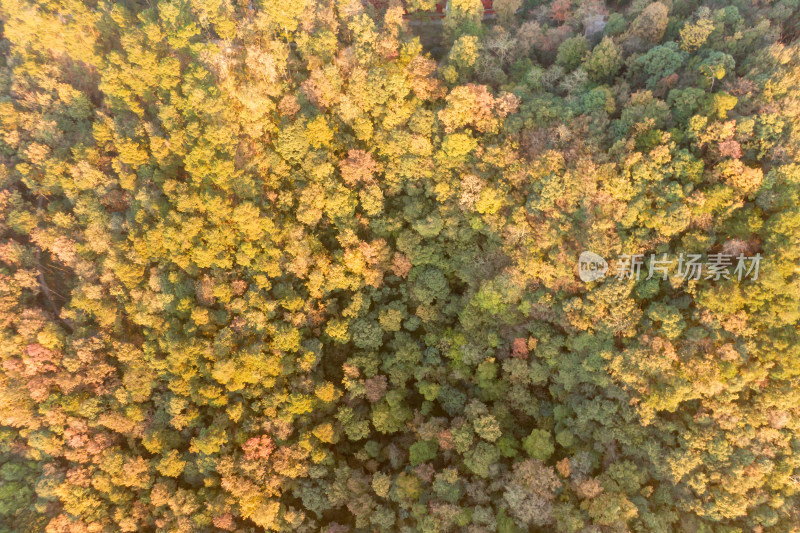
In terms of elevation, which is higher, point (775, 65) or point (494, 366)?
point (775, 65)

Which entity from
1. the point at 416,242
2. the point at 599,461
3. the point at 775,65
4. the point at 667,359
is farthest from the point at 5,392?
the point at 775,65

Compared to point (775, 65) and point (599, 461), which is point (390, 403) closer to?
point (599, 461)

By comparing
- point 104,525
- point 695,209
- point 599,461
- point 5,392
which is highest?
point 695,209

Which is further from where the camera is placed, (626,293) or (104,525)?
(104,525)

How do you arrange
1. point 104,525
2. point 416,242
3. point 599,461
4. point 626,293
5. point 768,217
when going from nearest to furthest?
point 768,217 < point 626,293 < point 599,461 < point 104,525 < point 416,242

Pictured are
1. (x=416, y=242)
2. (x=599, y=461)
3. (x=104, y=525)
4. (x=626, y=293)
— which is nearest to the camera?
(x=626, y=293)

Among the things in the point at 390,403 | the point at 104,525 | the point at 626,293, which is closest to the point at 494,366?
the point at 390,403
